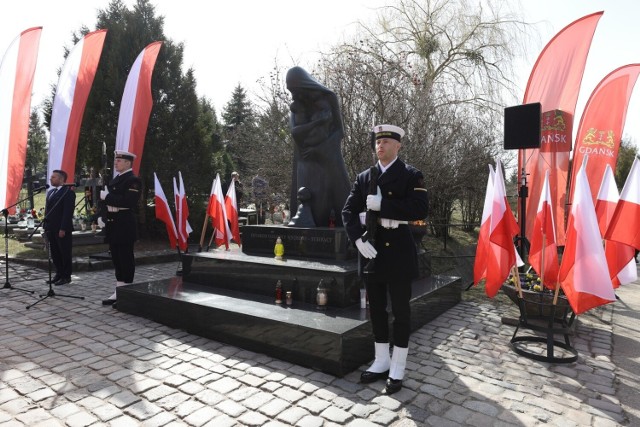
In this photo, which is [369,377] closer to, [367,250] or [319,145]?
[367,250]

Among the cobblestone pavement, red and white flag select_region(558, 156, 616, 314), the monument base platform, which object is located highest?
red and white flag select_region(558, 156, 616, 314)

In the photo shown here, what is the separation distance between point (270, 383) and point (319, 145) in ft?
12.1

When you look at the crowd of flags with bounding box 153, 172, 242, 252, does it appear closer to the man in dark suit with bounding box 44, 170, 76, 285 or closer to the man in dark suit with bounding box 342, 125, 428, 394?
the man in dark suit with bounding box 44, 170, 76, 285

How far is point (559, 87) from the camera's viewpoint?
786 centimetres

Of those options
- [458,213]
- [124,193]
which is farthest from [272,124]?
[458,213]

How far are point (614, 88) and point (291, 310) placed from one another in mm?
7587

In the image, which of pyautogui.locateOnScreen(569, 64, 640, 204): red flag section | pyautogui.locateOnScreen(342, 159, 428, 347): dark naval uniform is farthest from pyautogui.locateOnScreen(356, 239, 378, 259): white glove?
pyautogui.locateOnScreen(569, 64, 640, 204): red flag section

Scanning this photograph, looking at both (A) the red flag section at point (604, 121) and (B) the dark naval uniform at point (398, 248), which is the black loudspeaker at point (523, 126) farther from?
(B) the dark naval uniform at point (398, 248)

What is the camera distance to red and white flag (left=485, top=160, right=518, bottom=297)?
167 inches

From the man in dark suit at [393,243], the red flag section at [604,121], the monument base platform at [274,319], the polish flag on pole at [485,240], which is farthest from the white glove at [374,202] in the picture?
the red flag section at [604,121]

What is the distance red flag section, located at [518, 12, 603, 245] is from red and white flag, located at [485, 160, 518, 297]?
3.77m

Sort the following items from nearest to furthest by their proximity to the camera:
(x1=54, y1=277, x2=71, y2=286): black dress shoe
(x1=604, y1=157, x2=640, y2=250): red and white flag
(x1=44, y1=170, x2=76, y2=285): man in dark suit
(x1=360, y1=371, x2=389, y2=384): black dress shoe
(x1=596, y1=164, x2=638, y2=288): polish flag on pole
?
(x1=360, y1=371, x2=389, y2=384): black dress shoe, (x1=604, y1=157, x2=640, y2=250): red and white flag, (x1=596, y1=164, x2=638, y2=288): polish flag on pole, (x1=44, y1=170, x2=76, y2=285): man in dark suit, (x1=54, y1=277, x2=71, y2=286): black dress shoe

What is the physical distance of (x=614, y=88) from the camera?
7453 millimetres

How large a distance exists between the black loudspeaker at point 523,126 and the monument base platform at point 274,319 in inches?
103
